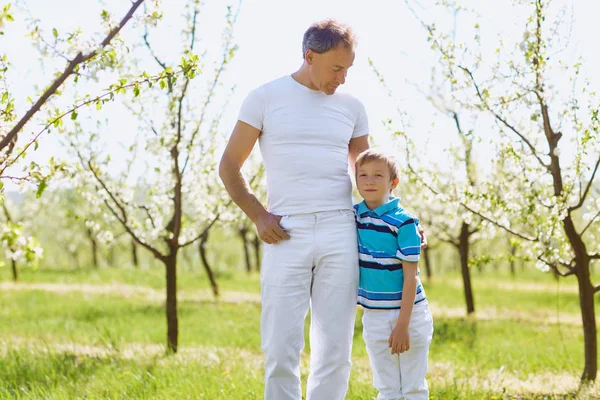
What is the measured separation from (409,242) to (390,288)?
26 cm

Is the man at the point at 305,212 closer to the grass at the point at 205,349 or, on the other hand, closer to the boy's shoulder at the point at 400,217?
the boy's shoulder at the point at 400,217

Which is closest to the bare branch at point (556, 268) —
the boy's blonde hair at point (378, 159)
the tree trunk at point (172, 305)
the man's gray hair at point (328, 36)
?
the boy's blonde hair at point (378, 159)

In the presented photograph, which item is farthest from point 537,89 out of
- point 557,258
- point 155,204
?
point 155,204

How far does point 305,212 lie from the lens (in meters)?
3.28

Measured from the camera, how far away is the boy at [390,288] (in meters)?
3.29

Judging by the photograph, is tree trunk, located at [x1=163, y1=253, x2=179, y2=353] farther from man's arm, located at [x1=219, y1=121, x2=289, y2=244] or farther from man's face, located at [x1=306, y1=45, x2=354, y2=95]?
man's face, located at [x1=306, y1=45, x2=354, y2=95]

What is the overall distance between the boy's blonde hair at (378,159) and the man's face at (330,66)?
39 centimetres

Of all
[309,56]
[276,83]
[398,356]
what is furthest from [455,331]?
[309,56]

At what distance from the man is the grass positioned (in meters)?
1.38

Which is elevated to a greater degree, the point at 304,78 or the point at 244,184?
the point at 304,78

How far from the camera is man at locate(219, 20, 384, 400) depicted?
10.6 feet

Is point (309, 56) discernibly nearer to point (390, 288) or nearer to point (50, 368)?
point (390, 288)

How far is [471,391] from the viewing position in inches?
191

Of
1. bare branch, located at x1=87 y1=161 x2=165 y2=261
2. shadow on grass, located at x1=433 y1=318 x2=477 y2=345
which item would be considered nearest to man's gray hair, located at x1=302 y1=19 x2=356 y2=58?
bare branch, located at x1=87 y1=161 x2=165 y2=261
